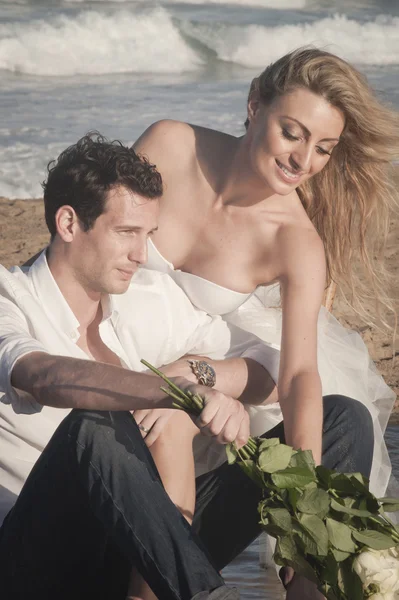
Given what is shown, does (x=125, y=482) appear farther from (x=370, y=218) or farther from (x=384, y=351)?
(x=384, y=351)

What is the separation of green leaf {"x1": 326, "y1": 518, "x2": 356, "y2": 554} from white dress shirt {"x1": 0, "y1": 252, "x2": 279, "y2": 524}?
69 centimetres

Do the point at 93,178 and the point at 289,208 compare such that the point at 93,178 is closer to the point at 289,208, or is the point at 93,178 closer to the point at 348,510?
the point at 289,208

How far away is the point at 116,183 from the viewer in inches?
99.9

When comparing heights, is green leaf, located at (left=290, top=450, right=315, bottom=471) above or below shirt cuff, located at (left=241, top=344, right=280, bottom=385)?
above

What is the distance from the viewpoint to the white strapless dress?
2.90m

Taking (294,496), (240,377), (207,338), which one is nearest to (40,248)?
(207,338)

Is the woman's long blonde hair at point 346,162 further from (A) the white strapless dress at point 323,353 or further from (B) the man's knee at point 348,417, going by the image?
(B) the man's knee at point 348,417

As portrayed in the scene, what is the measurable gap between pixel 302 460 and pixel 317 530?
0.48 ft

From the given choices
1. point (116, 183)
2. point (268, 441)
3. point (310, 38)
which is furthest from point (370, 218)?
point (310, 38)

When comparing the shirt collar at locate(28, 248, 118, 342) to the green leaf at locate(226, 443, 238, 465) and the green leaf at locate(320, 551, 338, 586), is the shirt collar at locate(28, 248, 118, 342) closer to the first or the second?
the green leaf at locate(226, 443, 238, 465)

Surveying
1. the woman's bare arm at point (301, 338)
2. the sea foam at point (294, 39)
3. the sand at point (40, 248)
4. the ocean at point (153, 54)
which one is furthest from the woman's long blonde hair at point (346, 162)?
the sea foam at point (294, 39)

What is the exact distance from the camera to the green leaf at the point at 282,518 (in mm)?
1930

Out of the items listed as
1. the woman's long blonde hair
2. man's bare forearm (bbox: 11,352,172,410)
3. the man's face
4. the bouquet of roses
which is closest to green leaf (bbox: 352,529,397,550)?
the bouquet of roses

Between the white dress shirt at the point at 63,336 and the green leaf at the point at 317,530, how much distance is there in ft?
2.11
